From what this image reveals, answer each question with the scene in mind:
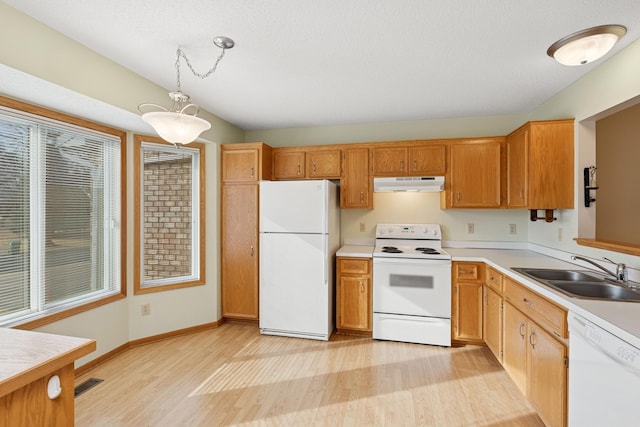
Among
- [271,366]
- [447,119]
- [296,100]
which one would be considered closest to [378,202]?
[447,119]

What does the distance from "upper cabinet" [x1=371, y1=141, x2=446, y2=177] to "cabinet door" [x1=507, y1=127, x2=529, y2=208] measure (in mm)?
630

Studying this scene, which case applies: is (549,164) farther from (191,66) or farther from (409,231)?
(191,66)

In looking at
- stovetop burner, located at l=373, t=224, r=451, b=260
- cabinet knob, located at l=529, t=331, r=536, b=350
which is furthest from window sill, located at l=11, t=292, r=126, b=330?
cabinet knob, located at l=529, t=331, r=536, b=350

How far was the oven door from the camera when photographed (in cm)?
294

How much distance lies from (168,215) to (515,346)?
3365 mm

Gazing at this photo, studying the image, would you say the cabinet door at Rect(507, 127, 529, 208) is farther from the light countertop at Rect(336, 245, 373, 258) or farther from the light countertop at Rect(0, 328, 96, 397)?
the light countertop at Rect(0, 328, 96, 397)

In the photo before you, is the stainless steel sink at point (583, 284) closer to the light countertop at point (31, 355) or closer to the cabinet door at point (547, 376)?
the cabinet door at point (547, 376)

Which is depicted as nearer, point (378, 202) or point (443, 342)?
point (443, 342)

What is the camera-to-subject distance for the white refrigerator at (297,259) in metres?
3.09

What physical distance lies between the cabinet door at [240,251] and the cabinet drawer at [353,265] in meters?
0.98

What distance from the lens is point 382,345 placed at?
9.76ft

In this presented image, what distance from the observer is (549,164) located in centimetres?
253

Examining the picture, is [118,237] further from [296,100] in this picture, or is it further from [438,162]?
[438,162]

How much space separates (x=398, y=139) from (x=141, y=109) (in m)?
2.72
